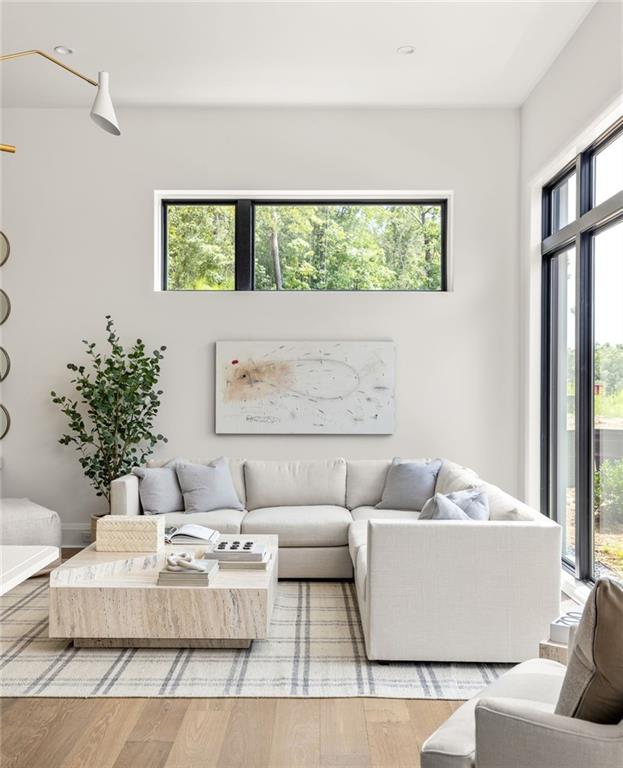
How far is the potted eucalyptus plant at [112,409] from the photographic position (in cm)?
537

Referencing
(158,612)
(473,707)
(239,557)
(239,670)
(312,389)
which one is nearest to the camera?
(473,707)

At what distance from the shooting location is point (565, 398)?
4.91m

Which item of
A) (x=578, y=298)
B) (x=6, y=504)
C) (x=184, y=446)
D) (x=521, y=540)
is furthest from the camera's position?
(x=184, y=446)

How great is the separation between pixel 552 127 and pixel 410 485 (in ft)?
8.36

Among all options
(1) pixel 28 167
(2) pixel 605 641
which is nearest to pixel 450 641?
(2) pixel 605 641

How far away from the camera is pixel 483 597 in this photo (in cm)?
318

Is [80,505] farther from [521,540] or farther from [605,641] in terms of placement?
[605,641]

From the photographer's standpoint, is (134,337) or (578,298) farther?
(134,337)

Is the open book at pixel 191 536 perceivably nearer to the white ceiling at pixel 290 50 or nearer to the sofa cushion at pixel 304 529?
the sofa cushion at pixel 304 529

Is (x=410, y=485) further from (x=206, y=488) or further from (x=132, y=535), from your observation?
(x=132, y=535)

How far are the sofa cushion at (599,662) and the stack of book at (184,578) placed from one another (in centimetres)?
209

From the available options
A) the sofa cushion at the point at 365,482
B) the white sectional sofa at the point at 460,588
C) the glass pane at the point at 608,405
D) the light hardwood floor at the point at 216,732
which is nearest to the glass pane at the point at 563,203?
the glass pane at the point at 608,405

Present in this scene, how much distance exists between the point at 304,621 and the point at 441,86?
12.5 feet

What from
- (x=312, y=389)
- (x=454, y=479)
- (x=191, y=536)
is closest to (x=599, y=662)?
(x=191, y=536)
